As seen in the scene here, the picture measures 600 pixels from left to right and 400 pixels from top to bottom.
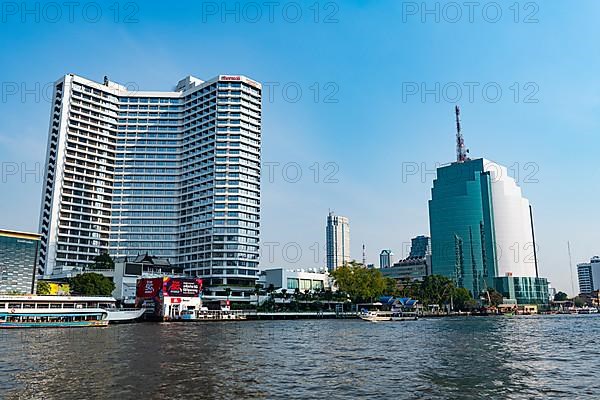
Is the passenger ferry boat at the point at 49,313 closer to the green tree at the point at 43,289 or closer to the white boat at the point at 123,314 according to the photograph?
the white boat at the point at 123,314

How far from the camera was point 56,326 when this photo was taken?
115 m

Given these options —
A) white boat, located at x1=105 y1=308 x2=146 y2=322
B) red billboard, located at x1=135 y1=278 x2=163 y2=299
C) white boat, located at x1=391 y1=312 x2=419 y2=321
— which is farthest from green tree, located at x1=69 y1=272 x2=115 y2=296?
white boat, located at x1=391 y1=312 x2=419 y2=321

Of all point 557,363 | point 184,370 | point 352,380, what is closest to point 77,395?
point 184,370

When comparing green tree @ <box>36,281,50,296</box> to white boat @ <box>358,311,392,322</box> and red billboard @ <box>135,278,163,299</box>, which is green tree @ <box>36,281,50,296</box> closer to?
red billboard @ <box>135,278,163,299</box>

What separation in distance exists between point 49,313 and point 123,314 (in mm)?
24954

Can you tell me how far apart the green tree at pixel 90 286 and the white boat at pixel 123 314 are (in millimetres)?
14327

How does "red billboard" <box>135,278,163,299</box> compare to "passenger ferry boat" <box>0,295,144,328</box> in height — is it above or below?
above

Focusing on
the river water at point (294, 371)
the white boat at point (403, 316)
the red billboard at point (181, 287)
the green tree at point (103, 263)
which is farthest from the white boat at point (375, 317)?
Answer: the river water at point (294, 371)

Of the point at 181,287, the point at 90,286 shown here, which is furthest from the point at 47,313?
the point at 181,287

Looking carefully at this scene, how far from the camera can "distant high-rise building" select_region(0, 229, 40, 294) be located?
128875 mm

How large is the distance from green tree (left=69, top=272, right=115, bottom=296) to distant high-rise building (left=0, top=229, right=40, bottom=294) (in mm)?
15486

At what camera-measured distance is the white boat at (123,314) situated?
437 ft

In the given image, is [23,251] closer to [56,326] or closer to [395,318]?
[56,326]

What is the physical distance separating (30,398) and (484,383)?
28907mm
